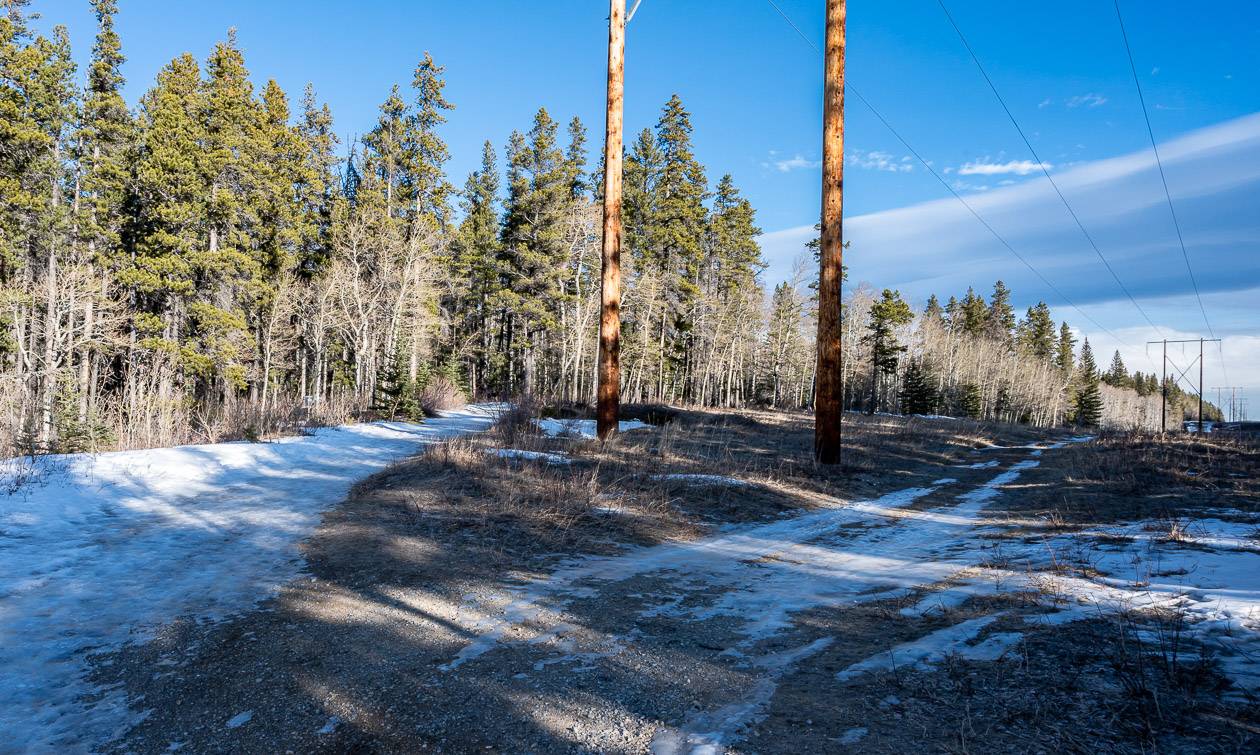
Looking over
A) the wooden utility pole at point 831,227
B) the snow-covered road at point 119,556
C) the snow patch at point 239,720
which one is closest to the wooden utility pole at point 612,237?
the wooden utility pole at point 831,227

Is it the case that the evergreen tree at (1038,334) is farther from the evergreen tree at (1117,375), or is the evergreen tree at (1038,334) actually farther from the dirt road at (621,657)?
the dirt road at (621,657)

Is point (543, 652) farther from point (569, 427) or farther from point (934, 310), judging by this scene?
point (934, 310)

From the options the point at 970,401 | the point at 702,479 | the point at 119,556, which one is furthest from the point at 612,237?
the point at 970,401

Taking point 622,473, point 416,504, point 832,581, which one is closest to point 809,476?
point 622,473

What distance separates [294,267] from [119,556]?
33281 millimetres

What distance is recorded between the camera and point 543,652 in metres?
3.11

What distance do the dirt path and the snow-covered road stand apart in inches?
8.8

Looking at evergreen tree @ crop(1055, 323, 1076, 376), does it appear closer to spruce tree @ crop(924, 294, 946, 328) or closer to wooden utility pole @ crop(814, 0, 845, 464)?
spruce tree @ crop(924, 294, 946, 328)

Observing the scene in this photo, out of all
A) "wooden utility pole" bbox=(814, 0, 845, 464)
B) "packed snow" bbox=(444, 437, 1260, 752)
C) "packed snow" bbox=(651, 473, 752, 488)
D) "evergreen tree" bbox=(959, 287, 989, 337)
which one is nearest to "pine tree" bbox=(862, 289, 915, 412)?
"evergreen tree" bbox=(959, 287, 989, 337)

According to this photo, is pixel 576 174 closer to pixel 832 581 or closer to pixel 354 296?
pixel 354 296

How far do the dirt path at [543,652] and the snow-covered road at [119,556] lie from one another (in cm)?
22

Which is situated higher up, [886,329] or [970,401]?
[886,329]

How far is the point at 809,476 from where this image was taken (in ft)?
31.8

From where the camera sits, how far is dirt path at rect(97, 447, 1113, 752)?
7.73 ft
